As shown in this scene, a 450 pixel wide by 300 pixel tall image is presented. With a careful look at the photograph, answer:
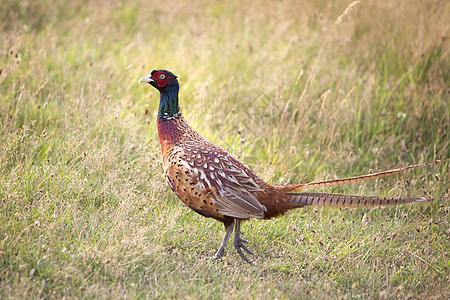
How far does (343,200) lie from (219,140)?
202 centimetres

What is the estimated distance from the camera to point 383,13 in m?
6.79

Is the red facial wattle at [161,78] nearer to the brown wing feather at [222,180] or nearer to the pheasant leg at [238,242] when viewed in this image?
the brown wing feather at [222,180]

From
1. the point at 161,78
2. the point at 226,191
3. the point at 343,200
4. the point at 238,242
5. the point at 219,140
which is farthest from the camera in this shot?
the point at 219,140

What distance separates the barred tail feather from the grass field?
1.63 ft

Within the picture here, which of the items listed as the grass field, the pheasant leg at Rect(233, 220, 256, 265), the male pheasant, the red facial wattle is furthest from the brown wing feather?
the red facial wattle

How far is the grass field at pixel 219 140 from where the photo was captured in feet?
10.6

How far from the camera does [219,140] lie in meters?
5.02

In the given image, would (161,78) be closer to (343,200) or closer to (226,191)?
(226,191)

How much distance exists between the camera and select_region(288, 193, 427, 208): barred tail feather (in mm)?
3141

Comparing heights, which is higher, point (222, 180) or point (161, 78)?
point (161, 78)

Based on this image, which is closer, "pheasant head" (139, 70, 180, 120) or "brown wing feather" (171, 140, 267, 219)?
"brown wing feather" (171, 140, 267, 219)

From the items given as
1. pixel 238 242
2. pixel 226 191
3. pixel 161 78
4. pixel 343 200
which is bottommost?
pixel 238 242

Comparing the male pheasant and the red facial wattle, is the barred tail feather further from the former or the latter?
the red facial wattle

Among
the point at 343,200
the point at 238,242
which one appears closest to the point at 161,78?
the point at 238,242
